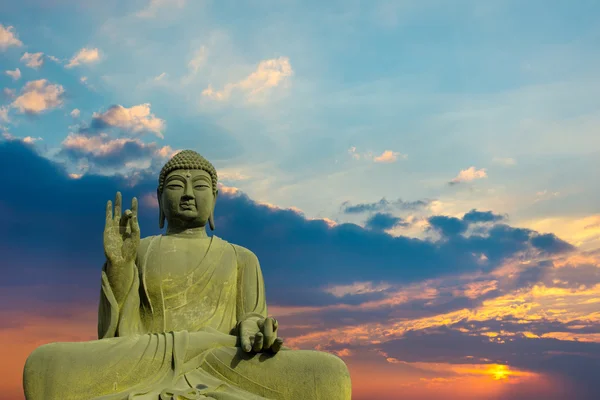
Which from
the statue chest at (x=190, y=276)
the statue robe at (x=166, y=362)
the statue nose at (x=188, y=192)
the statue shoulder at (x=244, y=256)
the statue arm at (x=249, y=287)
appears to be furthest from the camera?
the statue shoulder at (x=244, y=256)

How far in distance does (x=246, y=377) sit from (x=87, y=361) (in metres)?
1.82

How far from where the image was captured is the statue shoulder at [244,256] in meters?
10.6

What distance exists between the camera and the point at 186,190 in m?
10.6

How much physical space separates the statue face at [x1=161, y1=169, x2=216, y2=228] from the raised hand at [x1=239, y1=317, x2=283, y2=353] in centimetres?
212

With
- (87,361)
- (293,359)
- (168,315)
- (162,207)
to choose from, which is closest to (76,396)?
(87,361)

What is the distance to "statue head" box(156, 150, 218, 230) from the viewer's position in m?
10.6

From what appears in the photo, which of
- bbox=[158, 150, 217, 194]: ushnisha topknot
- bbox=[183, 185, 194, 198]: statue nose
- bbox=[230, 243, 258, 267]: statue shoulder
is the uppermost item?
bbox=[158, 150, 217, 194]: ushnisha topknot

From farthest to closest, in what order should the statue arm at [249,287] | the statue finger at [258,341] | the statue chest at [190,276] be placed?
the statue arm at [249,287]
the statue chest at [190,276]
the statue finger at [258,341]

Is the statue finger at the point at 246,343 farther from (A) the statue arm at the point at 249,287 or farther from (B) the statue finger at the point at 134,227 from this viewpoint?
(B) the statue finger at the point at 134,227

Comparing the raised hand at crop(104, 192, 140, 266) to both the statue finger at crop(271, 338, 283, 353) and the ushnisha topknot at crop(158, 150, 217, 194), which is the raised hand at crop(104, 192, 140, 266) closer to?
the ushnisha topknot at crop(158, 150, 217, 194)

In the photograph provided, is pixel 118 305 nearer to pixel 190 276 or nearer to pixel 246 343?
pixel 190 276

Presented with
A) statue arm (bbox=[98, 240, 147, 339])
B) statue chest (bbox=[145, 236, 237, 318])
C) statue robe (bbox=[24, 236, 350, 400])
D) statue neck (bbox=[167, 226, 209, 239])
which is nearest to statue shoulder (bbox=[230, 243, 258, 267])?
statue chest (bbox=[145, 236, 237, 318])

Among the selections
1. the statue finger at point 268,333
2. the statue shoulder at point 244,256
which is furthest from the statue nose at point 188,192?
the statue finger at point 268,333

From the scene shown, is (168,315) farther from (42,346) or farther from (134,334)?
(42,346)
